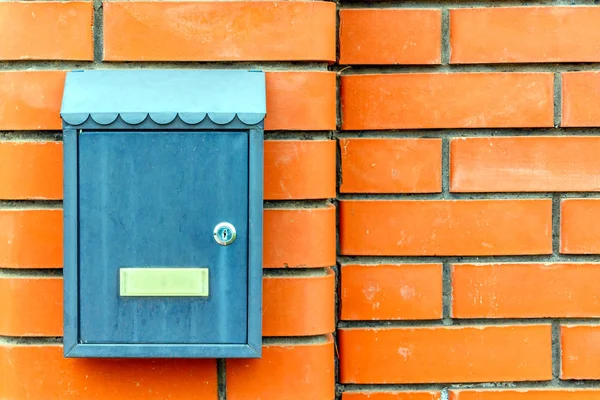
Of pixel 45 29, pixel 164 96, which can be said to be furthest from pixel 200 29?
pixel 45 29


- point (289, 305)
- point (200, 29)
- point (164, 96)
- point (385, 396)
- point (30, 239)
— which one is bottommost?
point (385, 396)

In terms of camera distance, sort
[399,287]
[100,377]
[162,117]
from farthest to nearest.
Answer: [399,287] < [100,377] < [162,117]

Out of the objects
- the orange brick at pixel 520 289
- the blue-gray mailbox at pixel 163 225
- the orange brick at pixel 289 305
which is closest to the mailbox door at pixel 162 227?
the blue-gray mailbox at pixel 163 225

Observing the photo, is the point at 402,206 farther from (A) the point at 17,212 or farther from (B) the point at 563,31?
(A) the point at 17,212

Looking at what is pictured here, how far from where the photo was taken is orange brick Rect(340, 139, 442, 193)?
4.30 ft

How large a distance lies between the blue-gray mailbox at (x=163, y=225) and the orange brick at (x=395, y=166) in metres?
0.30

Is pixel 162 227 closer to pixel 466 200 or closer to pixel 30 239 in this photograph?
pixel 30 239

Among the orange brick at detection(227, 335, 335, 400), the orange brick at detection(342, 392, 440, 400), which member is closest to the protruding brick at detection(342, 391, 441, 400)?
the orange brick at detection(342, 392, 440, 400)

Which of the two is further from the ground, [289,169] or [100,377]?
[289,169]

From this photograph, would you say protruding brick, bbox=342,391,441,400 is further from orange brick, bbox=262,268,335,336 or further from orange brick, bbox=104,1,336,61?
orange brick, bbox=104,1,336,61

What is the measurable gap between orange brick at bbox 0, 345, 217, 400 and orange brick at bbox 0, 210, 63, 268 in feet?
0.51

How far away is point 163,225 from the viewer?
3.52ft

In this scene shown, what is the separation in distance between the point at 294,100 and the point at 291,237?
0.81ft

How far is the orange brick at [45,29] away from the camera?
1.15 metres
